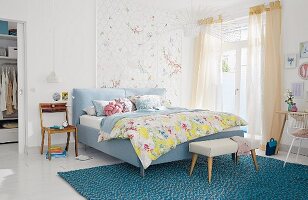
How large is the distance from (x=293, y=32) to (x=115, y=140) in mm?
3543

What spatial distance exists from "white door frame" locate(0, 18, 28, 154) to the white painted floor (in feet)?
0.79

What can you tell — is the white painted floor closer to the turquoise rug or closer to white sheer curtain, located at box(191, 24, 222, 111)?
the turquoise rug

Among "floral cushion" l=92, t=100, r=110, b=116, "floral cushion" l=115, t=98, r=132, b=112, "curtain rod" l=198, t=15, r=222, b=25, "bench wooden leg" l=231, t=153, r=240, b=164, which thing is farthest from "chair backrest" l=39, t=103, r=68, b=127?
"curtain rod" l=198, t=15, r=222, b=25

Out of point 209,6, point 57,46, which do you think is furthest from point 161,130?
point 209,6

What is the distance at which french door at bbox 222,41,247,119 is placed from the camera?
6113mm

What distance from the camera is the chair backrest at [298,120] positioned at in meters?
4.43

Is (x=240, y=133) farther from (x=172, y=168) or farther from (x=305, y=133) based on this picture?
(x=172, y=168)

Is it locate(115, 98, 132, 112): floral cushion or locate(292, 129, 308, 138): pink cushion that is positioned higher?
locate(115, 98, 132, 112): floral cushion

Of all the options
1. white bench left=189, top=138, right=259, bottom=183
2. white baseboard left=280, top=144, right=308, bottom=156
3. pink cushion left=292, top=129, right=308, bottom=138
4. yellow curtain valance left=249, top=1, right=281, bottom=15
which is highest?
yellow curtain valance left=249, top=1, right=281, bottom=15

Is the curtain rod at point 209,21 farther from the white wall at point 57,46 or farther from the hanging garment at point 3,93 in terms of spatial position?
the hanging garment at point 3,93

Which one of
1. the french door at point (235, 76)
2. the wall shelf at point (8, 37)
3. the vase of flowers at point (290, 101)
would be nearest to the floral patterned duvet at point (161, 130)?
the vase of flowers at point (290, 101)

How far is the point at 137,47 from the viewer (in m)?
6.18

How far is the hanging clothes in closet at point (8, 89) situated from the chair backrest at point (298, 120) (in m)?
4.96

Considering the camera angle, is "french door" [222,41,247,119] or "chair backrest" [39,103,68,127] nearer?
"chair backrest" [39,103,68,127]
